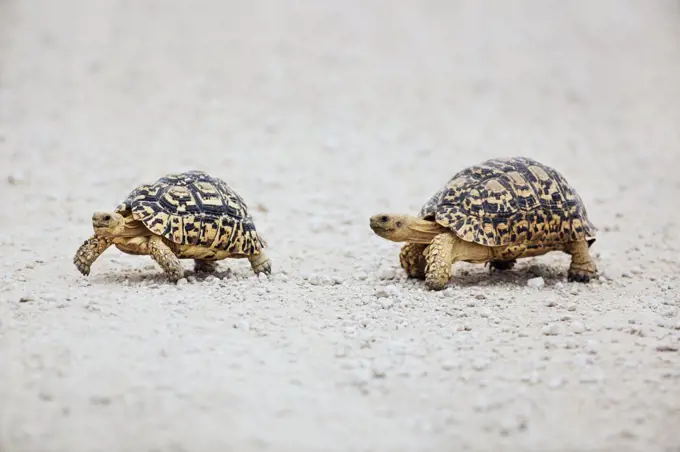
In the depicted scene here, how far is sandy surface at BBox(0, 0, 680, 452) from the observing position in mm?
3564

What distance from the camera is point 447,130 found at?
40.0ft

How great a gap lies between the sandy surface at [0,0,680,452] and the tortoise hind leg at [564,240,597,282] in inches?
7.2

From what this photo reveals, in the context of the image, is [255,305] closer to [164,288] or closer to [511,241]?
[164,288]

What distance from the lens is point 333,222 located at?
8.13 metres

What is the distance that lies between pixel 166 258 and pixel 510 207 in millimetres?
2508

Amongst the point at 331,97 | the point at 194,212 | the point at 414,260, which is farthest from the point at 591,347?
the point at 331,97

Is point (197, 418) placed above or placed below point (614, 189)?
below

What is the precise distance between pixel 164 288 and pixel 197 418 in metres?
2.11

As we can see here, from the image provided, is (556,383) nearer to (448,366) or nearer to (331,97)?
(448,366)

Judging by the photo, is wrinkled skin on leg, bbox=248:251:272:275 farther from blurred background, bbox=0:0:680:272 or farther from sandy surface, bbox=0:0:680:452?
blurred background, bbox=0:0:680:272

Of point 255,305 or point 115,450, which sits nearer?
point 115,450

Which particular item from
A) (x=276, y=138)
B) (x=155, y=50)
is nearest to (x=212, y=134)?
(x=276, y=138)

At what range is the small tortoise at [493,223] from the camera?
5.80 m

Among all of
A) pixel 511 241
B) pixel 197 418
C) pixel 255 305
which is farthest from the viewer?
pixel 511 241
